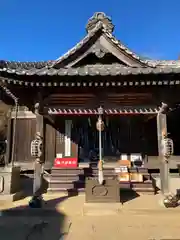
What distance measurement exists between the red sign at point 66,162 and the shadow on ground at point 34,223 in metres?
2.97

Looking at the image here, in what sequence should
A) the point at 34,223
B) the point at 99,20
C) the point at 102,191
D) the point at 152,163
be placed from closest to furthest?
the point at 34,223 < the point at 102,191 < the point at 99,20 < the point at 152,163

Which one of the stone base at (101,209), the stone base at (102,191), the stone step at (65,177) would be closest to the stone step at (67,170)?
the stone step at (65,177)

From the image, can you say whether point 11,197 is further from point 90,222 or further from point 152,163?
point 152,163

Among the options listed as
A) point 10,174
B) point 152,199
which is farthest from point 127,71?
point 10,174

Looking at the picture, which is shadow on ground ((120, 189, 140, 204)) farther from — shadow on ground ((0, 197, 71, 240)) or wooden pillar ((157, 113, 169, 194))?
shadow on ground ((0, 197, 71, 240))

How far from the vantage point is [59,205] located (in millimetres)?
7738

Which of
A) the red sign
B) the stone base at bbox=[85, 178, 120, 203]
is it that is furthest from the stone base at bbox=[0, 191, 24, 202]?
the stone base at bbox=[85, 178, 120, 203]

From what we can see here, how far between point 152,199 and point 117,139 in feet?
11.4

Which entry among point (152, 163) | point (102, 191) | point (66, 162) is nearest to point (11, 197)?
point (66, 162)

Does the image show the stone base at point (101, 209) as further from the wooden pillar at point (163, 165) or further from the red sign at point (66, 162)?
the red sign at point (66, 162)

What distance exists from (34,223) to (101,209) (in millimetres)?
1995

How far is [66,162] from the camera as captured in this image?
35.9 ft

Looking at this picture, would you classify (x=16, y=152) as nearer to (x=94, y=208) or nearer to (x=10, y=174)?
(x=10, y=174)

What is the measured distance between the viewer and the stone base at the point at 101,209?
6865 millimetres
